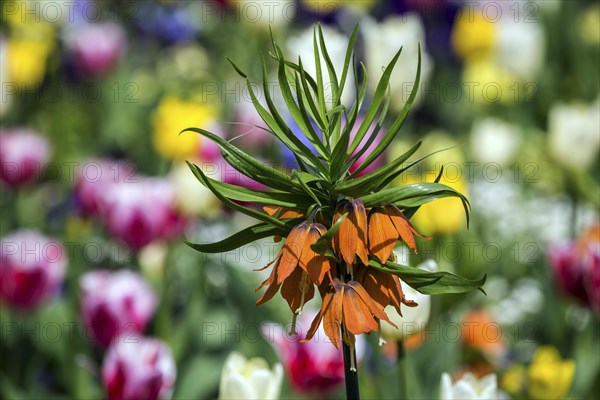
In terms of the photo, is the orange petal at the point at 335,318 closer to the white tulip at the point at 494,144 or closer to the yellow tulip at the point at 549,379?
the yellow tulip at the point at 549,379

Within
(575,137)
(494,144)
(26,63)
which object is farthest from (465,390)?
(26,63)

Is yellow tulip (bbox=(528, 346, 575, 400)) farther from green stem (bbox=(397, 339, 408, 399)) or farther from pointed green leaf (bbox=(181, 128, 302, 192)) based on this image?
pointed green leaf (bbox=(181, 128, 302, 192))

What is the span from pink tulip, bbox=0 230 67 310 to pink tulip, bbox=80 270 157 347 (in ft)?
0.28

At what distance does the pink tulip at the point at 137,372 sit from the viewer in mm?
1109

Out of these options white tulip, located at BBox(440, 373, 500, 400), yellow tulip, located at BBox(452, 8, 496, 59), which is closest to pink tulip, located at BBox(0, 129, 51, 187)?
white tulip, located at BBox(440, 373, 500, 400)

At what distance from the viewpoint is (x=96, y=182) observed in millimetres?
1771

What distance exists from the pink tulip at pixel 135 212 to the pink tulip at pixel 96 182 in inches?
2.6

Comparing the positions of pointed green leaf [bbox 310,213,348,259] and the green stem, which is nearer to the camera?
pointed green leaf [bbox 310,213,348,259]

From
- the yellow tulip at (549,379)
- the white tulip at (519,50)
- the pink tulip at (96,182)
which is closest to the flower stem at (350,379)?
the yellow tulip at (549,379)

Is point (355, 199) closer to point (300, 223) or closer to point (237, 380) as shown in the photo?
point (300, 223)

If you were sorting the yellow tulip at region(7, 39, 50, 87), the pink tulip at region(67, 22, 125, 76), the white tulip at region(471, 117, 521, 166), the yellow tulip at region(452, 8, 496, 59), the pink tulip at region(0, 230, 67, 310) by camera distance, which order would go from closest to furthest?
the pink tulip at region(0, 230, 67, 310) → the white tulip at region(471, 117, 521, 166) → the yellow tulip at region(7, 39, 50, 87) → the pink tulip at region(67, 22, 125, 76) → the yellow tulip at region(452, 8, 496, 59)

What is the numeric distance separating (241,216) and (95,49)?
3.25 feet

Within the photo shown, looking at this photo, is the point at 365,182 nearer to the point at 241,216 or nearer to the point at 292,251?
the point at 292,251

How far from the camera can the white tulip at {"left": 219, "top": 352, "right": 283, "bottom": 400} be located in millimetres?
867
